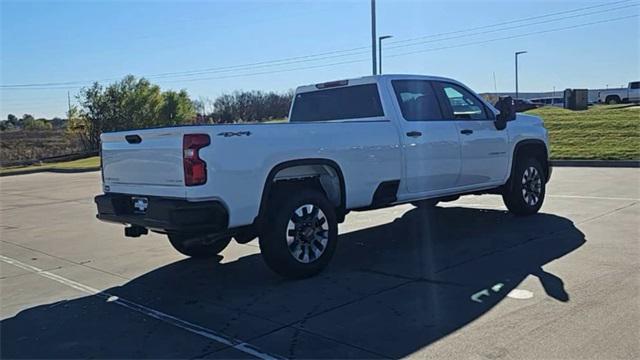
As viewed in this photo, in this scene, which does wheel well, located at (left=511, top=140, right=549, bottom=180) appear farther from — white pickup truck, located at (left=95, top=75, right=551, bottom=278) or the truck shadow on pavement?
the truck shadow on pavement

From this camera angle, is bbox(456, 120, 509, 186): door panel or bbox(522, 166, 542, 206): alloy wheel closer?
bbox(456, 120, 509, 186): door panel

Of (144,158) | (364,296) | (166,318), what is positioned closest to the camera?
(166,318)

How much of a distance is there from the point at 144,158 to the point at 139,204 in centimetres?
48

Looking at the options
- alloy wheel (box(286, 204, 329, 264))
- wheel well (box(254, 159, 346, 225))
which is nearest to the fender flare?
wheel well (box(254, 159, 346, 225))

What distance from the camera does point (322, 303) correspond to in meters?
5.28

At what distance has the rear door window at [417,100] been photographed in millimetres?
7469

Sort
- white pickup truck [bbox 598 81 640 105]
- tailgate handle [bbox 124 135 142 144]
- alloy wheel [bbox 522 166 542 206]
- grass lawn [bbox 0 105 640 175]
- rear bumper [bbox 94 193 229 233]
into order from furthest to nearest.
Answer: white pickup truck [bbox 598 81 640 105] < grass lawn [bbox 0 105 640 175] < alloy wheel [bbox 522 166 542 206] < tailgate handle [bbox 124 135 142 144] < rear bumper [bbox 94 193 229 233]

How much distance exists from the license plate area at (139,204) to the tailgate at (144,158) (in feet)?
0.49

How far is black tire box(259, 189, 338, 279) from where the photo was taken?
5848 mm

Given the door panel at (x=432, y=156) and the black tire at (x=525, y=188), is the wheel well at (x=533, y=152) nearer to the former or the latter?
the black tire at (x=525, y=188)

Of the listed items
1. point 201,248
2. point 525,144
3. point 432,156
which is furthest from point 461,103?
point 201,248

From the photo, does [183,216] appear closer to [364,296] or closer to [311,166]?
[311,166]

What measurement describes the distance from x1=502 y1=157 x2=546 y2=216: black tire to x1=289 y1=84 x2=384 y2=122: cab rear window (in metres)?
2.73

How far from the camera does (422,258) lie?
6766mm
